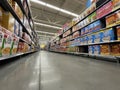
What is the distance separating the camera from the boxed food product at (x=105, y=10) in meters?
2.11

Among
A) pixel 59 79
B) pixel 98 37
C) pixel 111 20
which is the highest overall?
pixel 111 20

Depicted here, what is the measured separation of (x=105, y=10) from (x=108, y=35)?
72 cm

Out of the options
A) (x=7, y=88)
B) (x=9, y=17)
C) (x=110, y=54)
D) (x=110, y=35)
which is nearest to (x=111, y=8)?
(x=110, y=35)

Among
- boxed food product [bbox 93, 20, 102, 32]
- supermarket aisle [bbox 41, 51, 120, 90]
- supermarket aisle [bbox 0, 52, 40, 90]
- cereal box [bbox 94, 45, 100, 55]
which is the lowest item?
supermarket aisle [bbox 41, 51, 120, 90]

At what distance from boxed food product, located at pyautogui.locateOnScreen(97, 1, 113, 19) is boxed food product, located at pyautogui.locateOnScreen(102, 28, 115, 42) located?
51 centimetres

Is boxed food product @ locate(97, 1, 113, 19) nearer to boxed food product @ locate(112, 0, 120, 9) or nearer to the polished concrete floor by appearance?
boxed food product @ locate(112, 0, 120, 9)

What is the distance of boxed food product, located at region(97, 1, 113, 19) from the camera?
2.11 m

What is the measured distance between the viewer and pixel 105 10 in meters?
→ 2.25

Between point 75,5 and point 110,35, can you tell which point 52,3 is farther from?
point 110,35

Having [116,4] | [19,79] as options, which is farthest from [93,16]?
[19,79]

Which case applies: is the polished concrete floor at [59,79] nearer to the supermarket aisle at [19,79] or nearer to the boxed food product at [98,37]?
the supermarket aisle at [19,79]

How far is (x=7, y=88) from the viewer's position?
0.66m

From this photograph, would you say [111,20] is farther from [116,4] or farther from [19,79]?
[19,79]

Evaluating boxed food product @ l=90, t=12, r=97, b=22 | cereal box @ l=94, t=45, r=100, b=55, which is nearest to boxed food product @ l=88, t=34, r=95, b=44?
cereal box @ l=94, t=45, r=100, b=55
